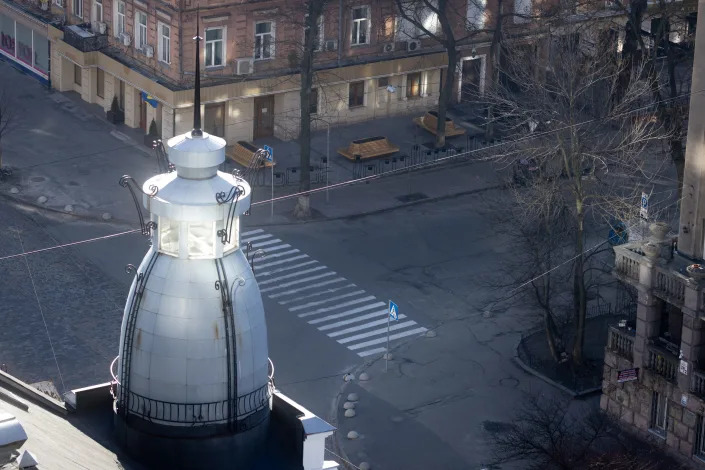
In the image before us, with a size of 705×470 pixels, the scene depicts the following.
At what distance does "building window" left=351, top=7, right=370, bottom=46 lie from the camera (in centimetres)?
7750

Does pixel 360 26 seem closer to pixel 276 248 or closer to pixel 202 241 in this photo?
pixel 276 248

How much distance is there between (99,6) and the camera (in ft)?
258

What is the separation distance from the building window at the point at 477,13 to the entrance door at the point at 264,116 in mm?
10881

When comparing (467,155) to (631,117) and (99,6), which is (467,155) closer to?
(631,117)

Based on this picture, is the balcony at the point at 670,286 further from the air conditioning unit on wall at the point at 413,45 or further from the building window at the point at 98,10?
the building window at the point at 98,10

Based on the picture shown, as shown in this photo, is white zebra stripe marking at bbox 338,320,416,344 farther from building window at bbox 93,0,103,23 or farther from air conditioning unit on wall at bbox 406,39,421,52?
building window at bbox 93,0,103,23

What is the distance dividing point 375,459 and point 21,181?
2773 cm

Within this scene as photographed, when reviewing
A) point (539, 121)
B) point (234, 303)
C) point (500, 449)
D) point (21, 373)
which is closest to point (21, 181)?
point (21, 373)

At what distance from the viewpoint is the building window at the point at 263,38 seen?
244ft

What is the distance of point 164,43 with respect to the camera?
7356cm

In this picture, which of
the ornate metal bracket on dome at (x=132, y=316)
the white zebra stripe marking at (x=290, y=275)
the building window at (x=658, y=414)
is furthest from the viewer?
the white zebra stripe marking at (x=290, y=275)

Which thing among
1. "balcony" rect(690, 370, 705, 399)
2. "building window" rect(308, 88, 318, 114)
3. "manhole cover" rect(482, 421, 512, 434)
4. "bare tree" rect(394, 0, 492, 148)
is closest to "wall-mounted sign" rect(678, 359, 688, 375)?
"balcony" rect(690, 370, 705, 399)

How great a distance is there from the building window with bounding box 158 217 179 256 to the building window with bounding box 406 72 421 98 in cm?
5840

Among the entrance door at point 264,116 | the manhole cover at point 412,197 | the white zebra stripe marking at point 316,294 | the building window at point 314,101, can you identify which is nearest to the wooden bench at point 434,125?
the building window at point 314,101
